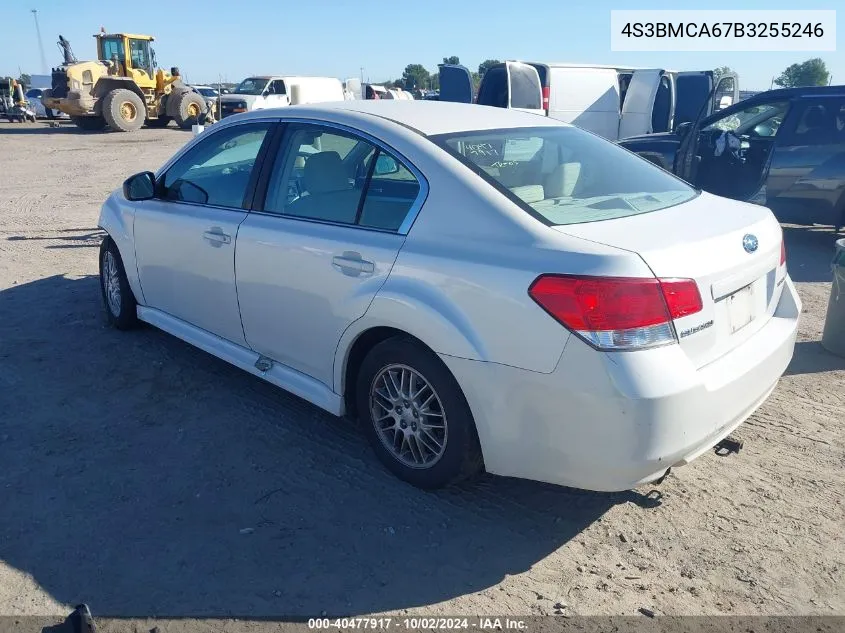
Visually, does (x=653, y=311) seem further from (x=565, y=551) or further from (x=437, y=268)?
(x=565, y=551)

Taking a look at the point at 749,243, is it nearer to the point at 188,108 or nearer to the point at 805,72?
the point at 188,108

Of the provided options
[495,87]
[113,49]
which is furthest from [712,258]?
[113,49]

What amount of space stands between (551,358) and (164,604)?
5.58ft

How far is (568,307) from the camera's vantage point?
2.53m

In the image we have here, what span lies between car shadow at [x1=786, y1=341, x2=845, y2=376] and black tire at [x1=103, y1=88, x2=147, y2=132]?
23.9m

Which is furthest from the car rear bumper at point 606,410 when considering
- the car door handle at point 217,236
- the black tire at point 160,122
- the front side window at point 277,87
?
Result: the black tire at point 160,122

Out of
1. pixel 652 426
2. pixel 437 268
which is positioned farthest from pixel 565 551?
pixel 437 268

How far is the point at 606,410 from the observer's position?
98.5 inches

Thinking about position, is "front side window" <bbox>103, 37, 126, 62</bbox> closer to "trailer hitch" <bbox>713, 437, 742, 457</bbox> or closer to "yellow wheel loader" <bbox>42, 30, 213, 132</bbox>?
"yellow wheel loader" <bbox>42, 30, 213, 132</bbox>

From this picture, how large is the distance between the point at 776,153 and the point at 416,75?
6768 centimetres

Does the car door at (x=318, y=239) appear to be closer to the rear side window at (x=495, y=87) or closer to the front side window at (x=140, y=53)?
the rear side window at (x=495, y=87)

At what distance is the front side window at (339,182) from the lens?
3203 millimetres

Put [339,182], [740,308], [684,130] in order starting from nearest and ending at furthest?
[740,308]
[339,182]
[684,130]

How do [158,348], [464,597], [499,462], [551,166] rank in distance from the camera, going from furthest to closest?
1. [158,348]
2. [551,166]
3. [499,462]
4. [464,597]
